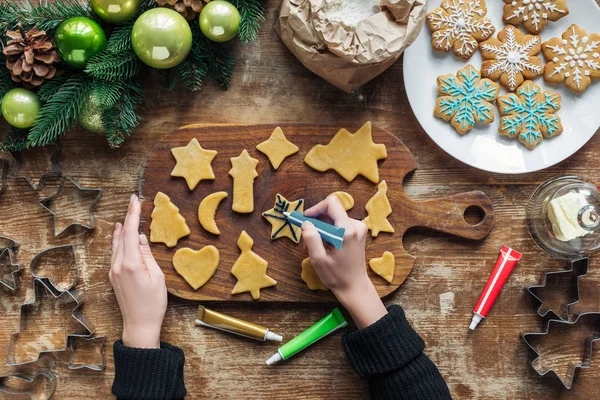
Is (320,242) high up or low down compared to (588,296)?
up

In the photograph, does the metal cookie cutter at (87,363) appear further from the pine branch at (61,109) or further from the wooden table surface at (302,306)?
the pine branch at (61,109)

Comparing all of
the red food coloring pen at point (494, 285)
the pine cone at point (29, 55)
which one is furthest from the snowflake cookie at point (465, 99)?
the pine cone at point (29, 55)

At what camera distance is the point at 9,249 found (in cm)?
130

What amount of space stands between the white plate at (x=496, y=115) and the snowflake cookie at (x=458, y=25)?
0.08 ft

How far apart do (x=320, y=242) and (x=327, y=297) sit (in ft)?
0.64

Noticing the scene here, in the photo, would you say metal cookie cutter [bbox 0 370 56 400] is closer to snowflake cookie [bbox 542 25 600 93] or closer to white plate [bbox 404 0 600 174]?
white plate [bbox 404 0 600 174]

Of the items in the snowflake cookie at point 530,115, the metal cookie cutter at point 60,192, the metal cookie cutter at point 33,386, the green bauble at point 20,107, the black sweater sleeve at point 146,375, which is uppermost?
the snowflake cookie at point 530,115

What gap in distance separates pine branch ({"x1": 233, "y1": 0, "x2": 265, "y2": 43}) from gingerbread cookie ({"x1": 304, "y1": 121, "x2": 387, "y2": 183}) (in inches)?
12.5


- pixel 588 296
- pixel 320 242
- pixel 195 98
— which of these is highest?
pixel 195 98

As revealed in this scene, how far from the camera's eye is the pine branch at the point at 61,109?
46.8 inches

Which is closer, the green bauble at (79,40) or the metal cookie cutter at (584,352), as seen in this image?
A: the green bauble at (79,40)

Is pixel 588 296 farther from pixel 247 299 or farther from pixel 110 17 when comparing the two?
pixel 110 17

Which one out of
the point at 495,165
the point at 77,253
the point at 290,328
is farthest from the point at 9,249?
the point at 495,165

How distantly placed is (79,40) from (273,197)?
0.57 meters
